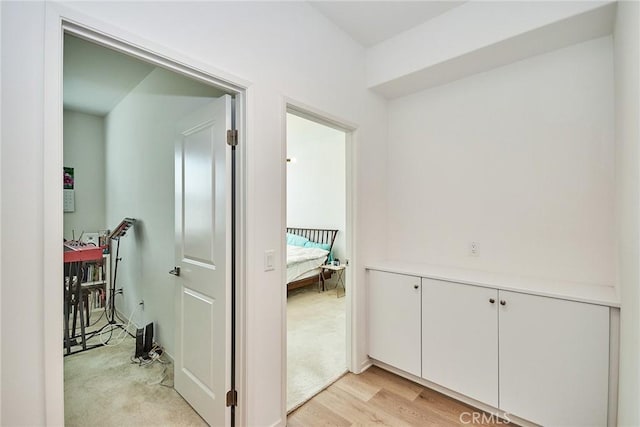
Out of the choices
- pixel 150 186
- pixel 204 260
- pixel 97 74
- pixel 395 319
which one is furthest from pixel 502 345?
pixel 97 74

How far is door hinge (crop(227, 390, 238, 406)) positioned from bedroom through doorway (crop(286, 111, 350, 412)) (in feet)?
2.01

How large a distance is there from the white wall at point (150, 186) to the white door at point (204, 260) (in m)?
0.39

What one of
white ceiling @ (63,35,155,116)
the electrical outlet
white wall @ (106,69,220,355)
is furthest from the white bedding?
white ceiling @ (63,35,155,116)

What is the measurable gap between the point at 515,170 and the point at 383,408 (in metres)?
1.99

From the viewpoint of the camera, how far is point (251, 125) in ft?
5.41

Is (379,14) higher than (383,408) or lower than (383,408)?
higher

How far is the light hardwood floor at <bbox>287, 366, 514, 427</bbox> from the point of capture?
1870 mm

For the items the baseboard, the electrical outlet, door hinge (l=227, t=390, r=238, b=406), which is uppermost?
the electrical outlet

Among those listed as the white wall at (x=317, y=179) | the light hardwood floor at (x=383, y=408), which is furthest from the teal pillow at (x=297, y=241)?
the light hardwood floor at (x=383, y=408)

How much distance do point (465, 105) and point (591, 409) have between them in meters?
2.18

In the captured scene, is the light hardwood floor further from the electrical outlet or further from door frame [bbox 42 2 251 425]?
door frame [bbox 42 2 251 425]

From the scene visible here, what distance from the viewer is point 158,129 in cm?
272

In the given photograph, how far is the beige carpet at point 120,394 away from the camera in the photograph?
74.5 inches
